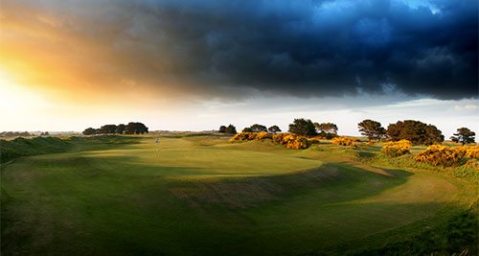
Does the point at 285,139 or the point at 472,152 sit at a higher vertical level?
the point at 285,139

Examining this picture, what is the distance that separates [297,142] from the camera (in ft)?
235

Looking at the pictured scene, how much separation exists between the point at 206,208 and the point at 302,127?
4296 inches

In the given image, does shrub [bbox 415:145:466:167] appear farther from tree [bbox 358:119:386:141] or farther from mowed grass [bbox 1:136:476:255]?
tree [bbox 358:119:386:141]

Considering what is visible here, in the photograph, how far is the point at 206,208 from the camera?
22.7m

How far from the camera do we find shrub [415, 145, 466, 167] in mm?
46281

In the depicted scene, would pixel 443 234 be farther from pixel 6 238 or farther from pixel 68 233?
pixel 6 238

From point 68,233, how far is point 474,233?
19.5 metres

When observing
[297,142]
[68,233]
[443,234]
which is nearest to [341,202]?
[443,234]

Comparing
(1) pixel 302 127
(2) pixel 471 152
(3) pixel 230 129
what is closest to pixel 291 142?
(2) pixel 471 152

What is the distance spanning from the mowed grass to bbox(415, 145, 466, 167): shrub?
31.9 ft

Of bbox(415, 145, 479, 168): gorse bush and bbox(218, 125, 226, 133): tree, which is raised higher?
bbox(218, 125, 226, 133): tree

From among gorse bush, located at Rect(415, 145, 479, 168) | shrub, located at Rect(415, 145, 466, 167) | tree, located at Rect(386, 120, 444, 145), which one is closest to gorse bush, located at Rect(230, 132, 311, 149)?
gorse bush, located at Rect(415, 145, 479, 168)

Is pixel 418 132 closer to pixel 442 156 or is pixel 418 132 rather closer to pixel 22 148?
pixel 442 156

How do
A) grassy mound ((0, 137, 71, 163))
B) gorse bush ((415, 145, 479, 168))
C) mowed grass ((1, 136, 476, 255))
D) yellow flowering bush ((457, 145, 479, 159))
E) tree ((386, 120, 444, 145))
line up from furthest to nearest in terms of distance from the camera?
tree ((386, 120, 444, 145)), yellow flowering bush ((457, 145, 479, 159)), gorse bush ((415, 145, 479, 168)), grassy mound ((0, 137, 71, 163)), mowed grass ((1, 136, 476, 255))
